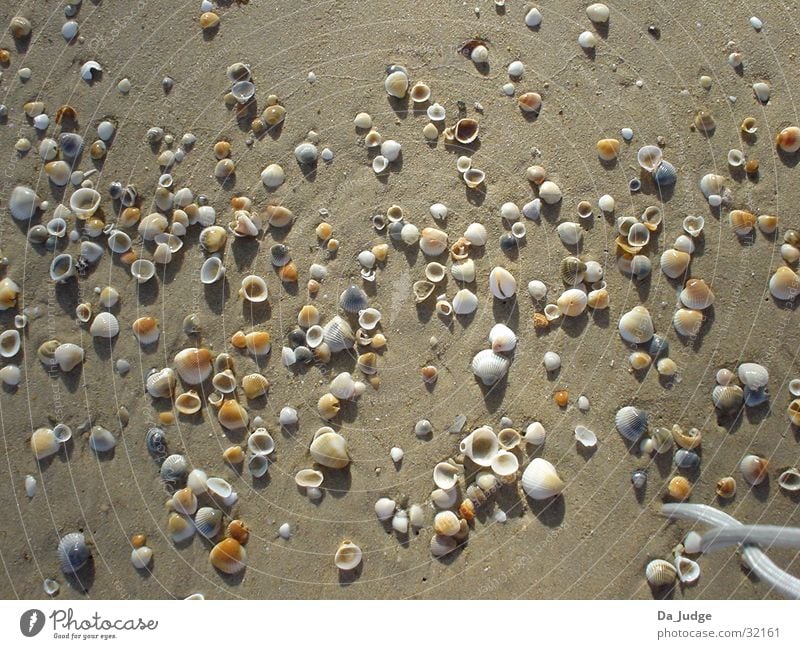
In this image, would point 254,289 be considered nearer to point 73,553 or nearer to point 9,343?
point 9,343

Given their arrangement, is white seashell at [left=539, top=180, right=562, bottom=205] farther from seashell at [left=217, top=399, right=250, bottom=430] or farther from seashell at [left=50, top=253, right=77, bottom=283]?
seashell at [left=50, top=253, right=77, bottom=283]

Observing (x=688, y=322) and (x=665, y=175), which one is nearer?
(x=688, y=322)

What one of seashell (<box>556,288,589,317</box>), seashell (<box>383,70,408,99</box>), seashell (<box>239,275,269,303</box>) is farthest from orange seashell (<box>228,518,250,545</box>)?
seashell (<box>383,70,408,99</box>)

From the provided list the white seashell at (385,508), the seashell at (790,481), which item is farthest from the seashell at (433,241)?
the seashell at (790,481)

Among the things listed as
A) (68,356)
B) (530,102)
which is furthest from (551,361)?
(68,356)

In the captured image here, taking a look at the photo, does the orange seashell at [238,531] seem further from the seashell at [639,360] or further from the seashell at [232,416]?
the seashell at [639,360]

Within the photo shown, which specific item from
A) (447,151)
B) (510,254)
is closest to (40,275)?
(447,151)

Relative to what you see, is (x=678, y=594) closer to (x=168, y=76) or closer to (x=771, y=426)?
(x=771, y=426)
